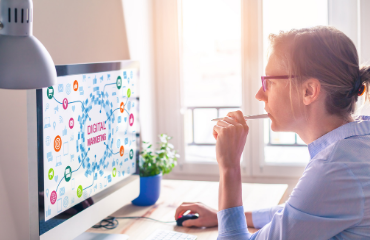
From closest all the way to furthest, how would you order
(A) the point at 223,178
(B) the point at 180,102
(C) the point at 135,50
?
(A) the point at 223,178
(C) the point at 135,50
(B) the point at 180,102

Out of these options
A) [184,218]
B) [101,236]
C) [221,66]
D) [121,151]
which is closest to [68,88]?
[121,151]

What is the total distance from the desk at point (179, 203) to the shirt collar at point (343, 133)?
1.64 ft

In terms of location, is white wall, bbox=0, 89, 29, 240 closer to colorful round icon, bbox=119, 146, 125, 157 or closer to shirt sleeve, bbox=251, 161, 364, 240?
colorful round icon, bbox=119, 146, 125, 157

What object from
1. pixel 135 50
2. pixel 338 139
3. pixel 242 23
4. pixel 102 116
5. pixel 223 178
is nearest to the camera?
pixel 338 139

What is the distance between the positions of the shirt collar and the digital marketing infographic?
692mm

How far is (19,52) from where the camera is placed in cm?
77

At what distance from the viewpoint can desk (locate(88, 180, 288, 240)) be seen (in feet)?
4.56

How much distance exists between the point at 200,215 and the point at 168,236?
0.17 meters

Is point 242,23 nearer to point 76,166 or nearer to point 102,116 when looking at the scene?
point 102,116

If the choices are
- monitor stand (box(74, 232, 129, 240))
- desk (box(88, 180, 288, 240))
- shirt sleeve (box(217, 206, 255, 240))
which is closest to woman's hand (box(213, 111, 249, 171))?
shirt sleeve (box(217, 206, 255, 240))

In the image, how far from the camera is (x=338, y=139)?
100cm

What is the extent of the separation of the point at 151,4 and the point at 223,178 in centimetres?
185

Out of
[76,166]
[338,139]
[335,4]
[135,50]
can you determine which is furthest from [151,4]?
[338,139]

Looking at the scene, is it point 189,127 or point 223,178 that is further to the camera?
point 189,127
